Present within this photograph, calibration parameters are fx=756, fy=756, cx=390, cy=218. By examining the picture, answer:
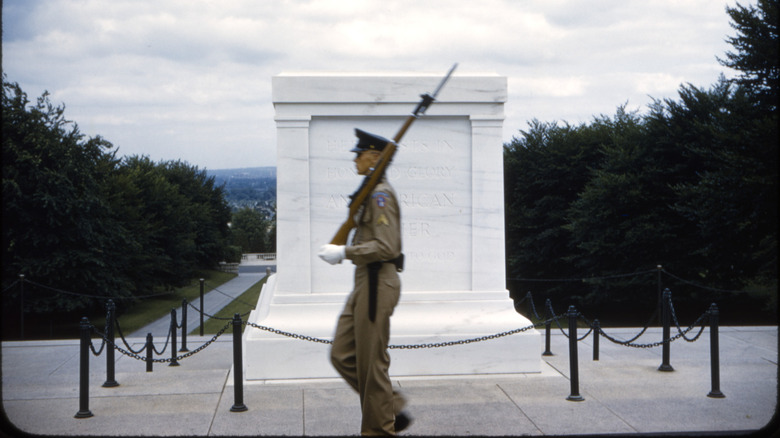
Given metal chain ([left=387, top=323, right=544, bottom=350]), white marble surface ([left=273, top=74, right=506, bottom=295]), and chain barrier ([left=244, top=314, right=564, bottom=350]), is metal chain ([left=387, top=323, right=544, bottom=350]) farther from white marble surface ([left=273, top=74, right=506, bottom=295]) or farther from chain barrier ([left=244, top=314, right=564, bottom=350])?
white marble surface ([left=273, top=74, right=506, bottom=295])

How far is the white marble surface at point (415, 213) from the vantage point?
6629mm

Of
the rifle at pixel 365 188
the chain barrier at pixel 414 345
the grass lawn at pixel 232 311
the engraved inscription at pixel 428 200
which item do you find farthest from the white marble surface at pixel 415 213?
the rifle at pixel 365 188

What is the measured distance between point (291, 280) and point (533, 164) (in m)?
27.4

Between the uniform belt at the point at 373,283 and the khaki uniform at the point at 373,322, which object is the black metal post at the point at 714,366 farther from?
the uniform belt at the point at 373,283

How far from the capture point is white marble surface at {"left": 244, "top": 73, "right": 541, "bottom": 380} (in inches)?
261

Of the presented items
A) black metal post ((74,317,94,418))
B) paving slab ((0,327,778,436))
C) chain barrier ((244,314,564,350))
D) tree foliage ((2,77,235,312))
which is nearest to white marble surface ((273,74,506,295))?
chain barrier ((244,314,564,350))

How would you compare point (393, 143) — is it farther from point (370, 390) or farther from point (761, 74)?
point (761, 74)

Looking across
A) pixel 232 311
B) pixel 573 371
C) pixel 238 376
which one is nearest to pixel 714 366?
pixel 573 371

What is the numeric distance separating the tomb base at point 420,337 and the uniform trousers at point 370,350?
185 cm

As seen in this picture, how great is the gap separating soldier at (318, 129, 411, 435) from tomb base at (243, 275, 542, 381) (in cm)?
184

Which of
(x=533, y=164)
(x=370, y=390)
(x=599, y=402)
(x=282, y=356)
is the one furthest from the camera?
(x=533, y=164)

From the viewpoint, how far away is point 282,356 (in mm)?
6477

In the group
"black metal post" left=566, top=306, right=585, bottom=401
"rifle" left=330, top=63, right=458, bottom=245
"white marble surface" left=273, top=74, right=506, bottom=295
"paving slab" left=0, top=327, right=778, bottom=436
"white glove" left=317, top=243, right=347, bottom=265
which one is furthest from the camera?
"white marble surface" left=273, top=74, right=506, bottom=295

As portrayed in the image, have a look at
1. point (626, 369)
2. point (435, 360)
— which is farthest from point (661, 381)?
point (435, 360)
